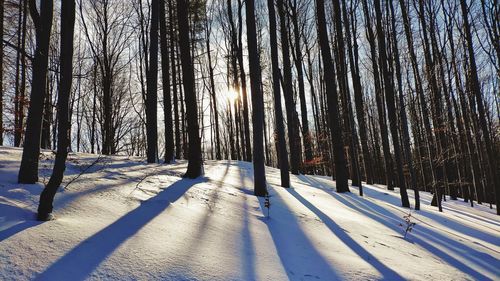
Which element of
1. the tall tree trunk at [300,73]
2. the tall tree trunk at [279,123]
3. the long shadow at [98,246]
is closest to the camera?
the long shadow at [98,246]

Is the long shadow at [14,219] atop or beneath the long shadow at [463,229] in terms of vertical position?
atop

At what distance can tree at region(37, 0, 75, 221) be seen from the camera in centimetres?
277

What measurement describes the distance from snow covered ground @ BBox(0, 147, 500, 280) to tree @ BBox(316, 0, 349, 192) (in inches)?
149

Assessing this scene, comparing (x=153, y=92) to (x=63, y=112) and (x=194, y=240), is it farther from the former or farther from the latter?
(x=194, y=240)

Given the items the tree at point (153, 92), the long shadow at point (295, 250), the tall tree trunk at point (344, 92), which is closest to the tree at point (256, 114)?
the long shadow at point (295, 250)

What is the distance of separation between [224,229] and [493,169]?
10.6 meters

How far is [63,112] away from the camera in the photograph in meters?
2.91

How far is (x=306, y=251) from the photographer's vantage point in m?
3.31

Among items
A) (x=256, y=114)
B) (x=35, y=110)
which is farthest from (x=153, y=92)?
(x=35, y=110)

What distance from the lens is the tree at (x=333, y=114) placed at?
31.0 feet

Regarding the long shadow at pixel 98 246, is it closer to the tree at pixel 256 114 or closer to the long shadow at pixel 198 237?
the long shadow at pixel 198 237

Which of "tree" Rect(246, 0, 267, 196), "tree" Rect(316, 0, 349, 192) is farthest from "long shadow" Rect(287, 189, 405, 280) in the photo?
"tree" Rect(316, 0, 349, 192)

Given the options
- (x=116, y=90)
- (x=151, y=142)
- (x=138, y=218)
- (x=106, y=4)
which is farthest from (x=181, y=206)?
(x=116, y=90)

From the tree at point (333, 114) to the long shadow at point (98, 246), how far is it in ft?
21.9
